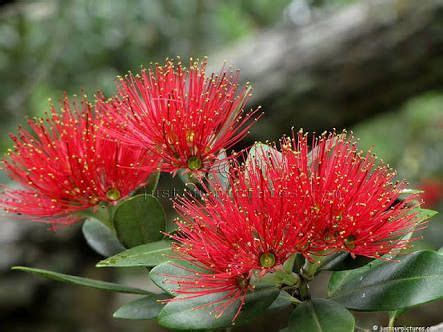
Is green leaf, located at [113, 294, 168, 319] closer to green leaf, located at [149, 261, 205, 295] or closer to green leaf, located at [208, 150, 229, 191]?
green leaf, located at [149, 261, 205, 295]

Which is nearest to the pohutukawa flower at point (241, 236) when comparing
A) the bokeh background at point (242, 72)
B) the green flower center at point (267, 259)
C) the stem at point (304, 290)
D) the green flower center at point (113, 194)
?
the green flower center at point (267, 259)

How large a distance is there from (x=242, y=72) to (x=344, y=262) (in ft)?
8.60

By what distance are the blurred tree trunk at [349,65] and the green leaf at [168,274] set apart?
244cm

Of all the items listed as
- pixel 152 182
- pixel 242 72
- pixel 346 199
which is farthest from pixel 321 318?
pixel 242 72

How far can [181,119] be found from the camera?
44.3 inches

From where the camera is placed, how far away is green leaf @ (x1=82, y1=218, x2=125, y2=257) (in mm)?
1295

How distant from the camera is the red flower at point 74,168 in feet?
3.82

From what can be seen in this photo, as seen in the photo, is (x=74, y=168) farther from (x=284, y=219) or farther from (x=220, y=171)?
(x=284, y=219)

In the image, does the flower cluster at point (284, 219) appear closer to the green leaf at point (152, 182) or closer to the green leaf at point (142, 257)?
the green leaf at point (142, 257)

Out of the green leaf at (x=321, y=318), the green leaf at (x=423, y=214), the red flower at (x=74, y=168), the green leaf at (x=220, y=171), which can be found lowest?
the green leaf at (x=321, y=318)

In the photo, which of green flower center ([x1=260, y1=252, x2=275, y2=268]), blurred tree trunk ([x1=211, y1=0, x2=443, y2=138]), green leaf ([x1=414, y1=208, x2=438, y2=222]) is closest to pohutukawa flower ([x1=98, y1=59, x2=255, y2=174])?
green flower center ([x1=260, y1=252, x2=275, y2=268])

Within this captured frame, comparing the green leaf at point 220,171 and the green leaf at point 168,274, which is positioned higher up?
the green leaf at point 220,171

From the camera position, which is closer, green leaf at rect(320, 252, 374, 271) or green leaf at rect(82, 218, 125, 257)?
green leaf at rect(320, 252, 374, 271)

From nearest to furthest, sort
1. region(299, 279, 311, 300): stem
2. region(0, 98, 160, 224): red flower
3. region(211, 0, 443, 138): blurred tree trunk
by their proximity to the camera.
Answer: region(299, 279, 311, 300): stem → region(0, 98, 160, 224): red flower → region(211, 0, 443, 138): blurred tree trunk
